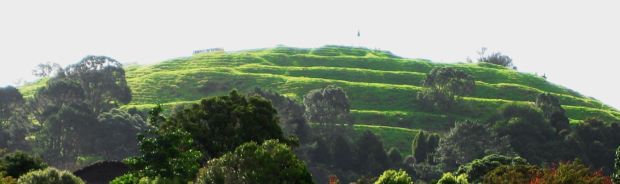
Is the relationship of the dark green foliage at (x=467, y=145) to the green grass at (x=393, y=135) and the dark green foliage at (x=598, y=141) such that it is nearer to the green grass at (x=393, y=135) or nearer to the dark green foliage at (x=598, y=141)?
the dark green foliage at (x=598, y=141)

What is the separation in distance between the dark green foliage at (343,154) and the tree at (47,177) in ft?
202

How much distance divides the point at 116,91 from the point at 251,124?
3240 inches

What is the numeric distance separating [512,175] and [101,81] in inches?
3897

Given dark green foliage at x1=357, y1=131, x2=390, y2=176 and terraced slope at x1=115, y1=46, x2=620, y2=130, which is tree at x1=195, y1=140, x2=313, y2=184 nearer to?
dark green foliage at x1=357, y1=131, x2=390, y2=176

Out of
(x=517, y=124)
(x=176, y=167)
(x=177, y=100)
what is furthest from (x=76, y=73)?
(x=176, y=167)

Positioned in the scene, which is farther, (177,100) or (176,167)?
(177,100)

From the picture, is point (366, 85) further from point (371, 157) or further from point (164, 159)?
point (164, 159)

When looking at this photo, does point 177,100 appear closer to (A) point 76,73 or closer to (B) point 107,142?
(A) point 76,73

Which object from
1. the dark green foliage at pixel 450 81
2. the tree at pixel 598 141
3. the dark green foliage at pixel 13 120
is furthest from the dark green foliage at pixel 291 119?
the tree at pixel 598 141

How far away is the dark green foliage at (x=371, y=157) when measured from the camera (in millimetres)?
108831

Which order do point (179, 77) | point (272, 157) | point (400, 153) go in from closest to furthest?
point (272, 157) < point (400, 153) < point (179, 77)

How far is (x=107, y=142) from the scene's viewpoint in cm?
11562

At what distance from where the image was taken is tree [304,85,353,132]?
126438 mm

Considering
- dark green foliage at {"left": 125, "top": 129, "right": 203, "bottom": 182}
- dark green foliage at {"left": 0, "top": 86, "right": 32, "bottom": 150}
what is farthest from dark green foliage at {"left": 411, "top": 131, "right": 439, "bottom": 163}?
dark green foliage at {"left": 125, "top": 129, "right": 203, "bottom": 182}
